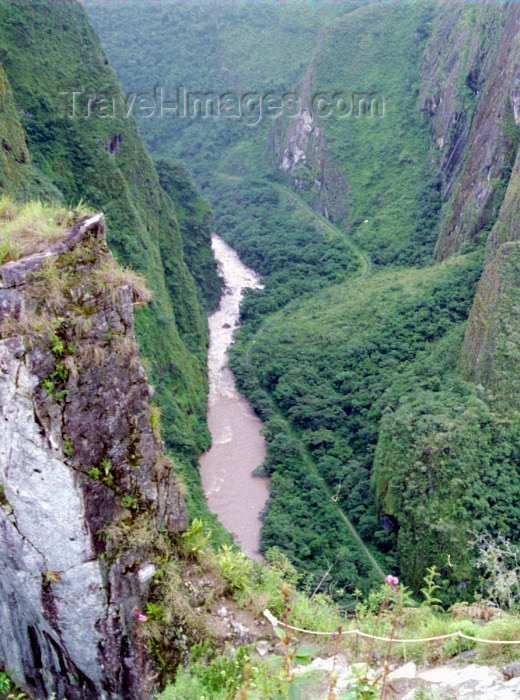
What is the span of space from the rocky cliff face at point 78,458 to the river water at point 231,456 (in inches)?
688

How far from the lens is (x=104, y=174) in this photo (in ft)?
106

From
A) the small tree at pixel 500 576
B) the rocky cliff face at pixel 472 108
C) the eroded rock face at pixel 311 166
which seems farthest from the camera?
the eroded rock face at pixel 311 166

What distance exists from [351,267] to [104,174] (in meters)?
18.0

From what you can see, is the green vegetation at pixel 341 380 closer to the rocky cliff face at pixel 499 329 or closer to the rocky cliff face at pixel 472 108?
the rocky cliff face at pixel 499 329

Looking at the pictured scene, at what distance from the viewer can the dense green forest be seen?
76.5 feet

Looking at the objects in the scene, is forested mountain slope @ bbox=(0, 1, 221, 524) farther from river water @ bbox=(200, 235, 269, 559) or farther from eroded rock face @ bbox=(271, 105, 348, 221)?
eroded rock face @ bbox=(271, 105, 348, 221)

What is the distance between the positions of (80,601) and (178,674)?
1.03 meters

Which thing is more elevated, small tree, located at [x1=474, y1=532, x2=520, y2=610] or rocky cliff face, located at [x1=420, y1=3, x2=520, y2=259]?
rocky cliff face, located at [x1=420, y1=3, x2=520, y2=259]

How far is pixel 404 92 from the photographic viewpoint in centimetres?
5597

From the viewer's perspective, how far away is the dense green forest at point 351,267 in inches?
918

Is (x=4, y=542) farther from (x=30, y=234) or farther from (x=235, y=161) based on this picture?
(x=235, y=161)

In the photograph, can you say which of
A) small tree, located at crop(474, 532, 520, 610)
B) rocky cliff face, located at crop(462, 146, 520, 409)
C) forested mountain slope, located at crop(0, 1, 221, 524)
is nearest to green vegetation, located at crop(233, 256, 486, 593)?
rocky cliff face, located at crop(462, 146, 520, 409)

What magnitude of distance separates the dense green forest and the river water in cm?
67

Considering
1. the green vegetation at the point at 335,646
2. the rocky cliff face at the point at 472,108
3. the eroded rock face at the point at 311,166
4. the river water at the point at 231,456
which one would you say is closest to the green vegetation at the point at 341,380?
the river water at the point at 231,456
